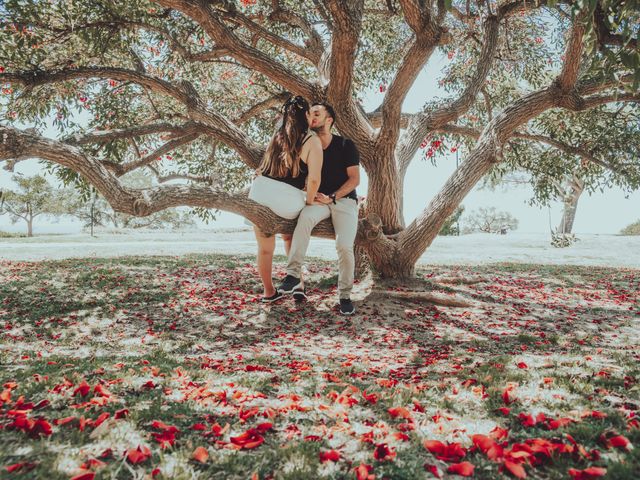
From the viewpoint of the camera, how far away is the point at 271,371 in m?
3.70

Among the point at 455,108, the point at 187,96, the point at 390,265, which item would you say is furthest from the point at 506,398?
the point at 187,96

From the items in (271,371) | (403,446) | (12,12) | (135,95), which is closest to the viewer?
(403,446)

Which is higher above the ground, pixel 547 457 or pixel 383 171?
pixel 383 171

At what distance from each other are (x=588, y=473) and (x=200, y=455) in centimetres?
164

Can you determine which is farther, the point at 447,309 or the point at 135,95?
the point at 135,95

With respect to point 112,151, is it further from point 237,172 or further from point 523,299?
point 523,299

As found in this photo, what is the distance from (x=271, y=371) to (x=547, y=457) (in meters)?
2.20

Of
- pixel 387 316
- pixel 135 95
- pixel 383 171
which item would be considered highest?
pixel 135 95

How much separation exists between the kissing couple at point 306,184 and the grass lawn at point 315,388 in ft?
2.84

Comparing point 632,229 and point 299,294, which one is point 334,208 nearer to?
point 299,294

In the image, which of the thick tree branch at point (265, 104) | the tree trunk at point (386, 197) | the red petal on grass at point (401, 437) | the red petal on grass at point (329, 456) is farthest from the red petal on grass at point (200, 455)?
the thick tree branch at point (265, 104)

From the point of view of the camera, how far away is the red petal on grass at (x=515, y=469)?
1858mm

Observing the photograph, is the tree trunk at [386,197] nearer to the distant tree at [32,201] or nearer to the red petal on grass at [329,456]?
the red petal on grass at [329,456]

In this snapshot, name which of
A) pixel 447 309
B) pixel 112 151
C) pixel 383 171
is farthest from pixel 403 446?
pixel 112 151
